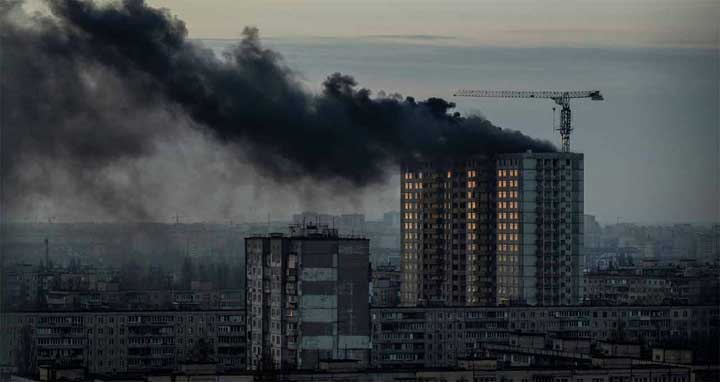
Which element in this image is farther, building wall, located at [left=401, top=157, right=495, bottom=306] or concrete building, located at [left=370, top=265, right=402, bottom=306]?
building wall, located at [left=401, top=157, right=495, bottom=306]

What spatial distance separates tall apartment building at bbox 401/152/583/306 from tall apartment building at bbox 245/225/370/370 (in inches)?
328

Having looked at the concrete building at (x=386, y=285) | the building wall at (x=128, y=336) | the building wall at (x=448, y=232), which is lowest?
the building wall at (x=128, y=336)

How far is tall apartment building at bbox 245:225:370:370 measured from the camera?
23016 mm

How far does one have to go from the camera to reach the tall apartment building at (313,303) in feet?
75.5

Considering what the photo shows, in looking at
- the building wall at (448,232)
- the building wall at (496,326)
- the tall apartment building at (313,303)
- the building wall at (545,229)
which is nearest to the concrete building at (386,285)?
the building wall at (448,232)

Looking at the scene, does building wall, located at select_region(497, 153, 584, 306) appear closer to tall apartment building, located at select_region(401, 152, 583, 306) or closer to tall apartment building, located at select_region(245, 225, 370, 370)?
tall apartment building, located at select_region(401, 152, 583, 306)

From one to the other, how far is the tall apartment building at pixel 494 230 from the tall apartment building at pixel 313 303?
8332 mm

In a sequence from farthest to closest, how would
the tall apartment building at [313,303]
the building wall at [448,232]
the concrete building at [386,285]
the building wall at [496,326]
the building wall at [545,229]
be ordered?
1. the building wall at [448,232]
2. the building wall at [545,229]
3. the concrete building at [386,285]
4. the building wall at [496,326]
5. the tall apartment building at [313,303]

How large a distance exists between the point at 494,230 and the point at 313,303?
1056 centimetres

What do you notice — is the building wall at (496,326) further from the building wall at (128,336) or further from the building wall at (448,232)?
the building wall at (448,232)

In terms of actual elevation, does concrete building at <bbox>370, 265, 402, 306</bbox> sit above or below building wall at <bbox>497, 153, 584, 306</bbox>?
below

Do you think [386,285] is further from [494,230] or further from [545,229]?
[545,229]

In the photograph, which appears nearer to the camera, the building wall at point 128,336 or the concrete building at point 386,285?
the building wall at point 128,336

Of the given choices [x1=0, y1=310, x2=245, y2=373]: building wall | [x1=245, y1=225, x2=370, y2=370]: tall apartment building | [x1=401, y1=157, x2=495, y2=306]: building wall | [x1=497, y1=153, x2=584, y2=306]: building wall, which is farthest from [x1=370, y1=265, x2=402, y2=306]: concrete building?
[x1=245, y1=225, x2=370, y2=370]: tall apartment building
